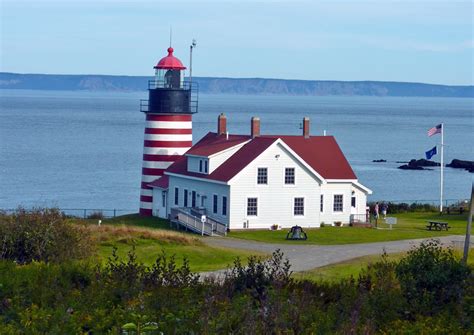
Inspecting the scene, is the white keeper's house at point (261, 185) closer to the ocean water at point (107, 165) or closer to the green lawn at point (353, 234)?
the green lawn at point (353, 234)

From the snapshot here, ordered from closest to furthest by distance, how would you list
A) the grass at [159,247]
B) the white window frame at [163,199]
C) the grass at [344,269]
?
the grass at [344,269], the grass at [159,247], the white window frame at [163,199]

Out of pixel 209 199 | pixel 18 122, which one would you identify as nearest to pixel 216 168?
pixel 209 199

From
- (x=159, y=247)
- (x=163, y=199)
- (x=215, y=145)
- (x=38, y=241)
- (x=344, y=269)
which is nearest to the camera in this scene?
(x=38, y=241)

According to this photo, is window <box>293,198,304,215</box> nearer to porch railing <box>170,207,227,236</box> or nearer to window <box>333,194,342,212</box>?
Answer: window <box>333,194,342,212</box>

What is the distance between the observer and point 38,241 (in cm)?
2341

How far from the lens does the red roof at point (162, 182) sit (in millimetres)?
49938

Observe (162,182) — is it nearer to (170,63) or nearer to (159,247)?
(170,63)

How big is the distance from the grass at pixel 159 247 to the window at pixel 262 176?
7.28m

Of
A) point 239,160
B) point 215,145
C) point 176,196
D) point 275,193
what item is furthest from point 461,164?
point 239,160

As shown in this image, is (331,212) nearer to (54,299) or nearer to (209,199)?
(209,199)

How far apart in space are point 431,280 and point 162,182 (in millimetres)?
35285

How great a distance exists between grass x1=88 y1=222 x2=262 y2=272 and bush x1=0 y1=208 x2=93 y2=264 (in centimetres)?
716

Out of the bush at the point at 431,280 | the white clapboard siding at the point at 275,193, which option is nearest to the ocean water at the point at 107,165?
the white clapboard siding at the point at 275,193

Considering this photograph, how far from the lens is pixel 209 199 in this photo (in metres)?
45.6
